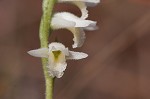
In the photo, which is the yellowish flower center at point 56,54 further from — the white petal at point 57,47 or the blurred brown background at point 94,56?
the blurred brown background at point 94,56

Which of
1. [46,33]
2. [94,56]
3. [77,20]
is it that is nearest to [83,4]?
[77,20]

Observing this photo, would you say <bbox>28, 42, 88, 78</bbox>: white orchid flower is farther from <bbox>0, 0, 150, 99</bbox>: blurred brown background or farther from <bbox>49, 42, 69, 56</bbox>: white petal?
<bbox>0, 0, 150, 99</bbox>: blurred brown background

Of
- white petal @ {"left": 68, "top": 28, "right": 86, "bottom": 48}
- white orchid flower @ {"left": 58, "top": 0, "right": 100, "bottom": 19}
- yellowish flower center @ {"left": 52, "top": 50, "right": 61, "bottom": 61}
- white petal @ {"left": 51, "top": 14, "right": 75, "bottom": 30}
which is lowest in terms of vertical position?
yellowish flower center @ {"left": 52, "top": 50, "right": 61, "bottom": 61}

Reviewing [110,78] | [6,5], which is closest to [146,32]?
[110,78]

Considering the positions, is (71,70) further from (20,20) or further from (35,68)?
(20,20)

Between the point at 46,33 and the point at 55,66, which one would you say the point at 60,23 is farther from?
the point at 55,66

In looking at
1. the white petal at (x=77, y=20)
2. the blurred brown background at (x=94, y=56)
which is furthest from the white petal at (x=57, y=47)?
the blurred brown background at (x=94, y=56)

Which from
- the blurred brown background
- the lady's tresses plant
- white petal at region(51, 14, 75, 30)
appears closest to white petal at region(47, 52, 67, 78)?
the lady's tresses plant

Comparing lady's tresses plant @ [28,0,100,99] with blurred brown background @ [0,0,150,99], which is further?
blurred brown background @ [0,0,150,99]
